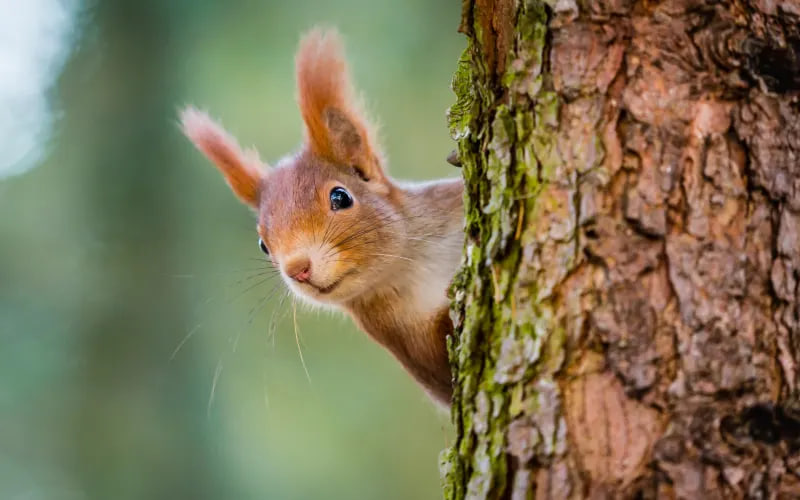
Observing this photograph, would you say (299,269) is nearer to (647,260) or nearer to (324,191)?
(324,191)

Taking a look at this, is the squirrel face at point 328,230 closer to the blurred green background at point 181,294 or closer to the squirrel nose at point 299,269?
the squirrel nose at point 299,269

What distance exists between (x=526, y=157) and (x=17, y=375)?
7.40 ft

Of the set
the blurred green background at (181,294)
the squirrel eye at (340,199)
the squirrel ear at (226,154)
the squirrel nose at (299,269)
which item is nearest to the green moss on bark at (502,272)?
the squirrel nose at (299,269)

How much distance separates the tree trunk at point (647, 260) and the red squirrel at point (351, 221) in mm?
717

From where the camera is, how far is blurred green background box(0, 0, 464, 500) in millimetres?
2617

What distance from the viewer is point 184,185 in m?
2.80

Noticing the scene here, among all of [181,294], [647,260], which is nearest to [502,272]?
[647,260]

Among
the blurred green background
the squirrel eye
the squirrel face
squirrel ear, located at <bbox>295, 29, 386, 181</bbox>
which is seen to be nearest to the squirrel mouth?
the squirrel face

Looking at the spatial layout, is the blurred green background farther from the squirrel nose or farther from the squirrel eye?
the squirrel nose

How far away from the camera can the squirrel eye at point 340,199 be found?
1.68 m

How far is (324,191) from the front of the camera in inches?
66.4

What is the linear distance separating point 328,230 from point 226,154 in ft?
1.16

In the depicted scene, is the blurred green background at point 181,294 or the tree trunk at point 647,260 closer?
the tree trunk at point 647,260

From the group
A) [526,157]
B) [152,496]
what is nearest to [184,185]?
[152,496]
